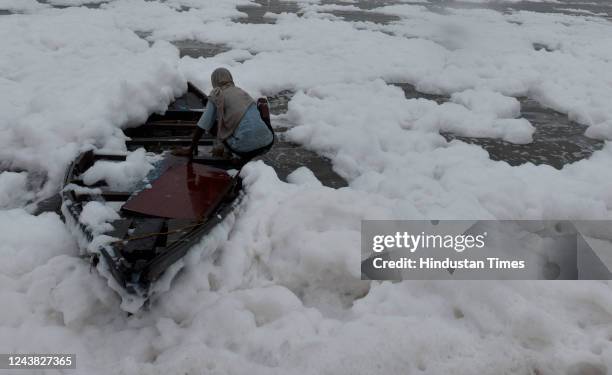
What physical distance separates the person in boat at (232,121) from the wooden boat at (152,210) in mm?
274

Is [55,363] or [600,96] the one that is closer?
[55,363]

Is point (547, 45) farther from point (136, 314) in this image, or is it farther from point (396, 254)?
point (136, 314)

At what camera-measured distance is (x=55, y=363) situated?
12.3 feet

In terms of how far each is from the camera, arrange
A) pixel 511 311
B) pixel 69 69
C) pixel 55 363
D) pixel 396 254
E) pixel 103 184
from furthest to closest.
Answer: pixel 69 69, pixel 103 184, pixel 396 254, pixel 511 311, pixel 55 363

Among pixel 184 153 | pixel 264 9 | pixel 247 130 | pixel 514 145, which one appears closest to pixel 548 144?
pixel 514 145

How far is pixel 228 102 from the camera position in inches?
230

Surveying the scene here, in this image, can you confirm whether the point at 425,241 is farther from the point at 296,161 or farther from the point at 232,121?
the point at 296,161

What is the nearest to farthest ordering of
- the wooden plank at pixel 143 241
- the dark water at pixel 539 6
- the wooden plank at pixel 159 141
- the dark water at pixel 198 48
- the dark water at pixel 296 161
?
the wooden plank at pixel 143 241 → the wooden plank at pixel 159 141 → the dark water at pixel 296 161 → the dark water at pixel 198 48 → the dark water at pixel 539 6

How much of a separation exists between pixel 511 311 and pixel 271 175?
3.83 meters

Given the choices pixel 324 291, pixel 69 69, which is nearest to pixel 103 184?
pixel 324 291

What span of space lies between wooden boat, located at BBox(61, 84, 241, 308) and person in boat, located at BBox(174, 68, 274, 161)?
0.90 ft

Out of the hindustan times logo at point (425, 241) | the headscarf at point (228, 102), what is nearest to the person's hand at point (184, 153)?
the headscarf at point (228, 102)

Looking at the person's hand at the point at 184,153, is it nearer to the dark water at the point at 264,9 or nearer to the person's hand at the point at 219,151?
the person's hand at the point at 219,151

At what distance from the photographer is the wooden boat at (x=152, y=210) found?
3.83 meters
